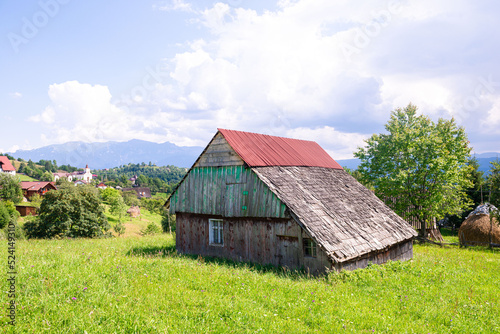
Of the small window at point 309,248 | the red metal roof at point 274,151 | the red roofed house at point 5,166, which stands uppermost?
the red roofed house at point 5,166

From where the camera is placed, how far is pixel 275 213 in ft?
48.4

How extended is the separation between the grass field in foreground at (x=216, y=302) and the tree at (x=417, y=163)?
1714 centimetres

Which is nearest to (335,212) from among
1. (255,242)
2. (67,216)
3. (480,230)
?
(255,242)

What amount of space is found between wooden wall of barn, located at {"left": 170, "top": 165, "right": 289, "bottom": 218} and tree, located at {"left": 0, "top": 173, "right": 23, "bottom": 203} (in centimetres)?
6581

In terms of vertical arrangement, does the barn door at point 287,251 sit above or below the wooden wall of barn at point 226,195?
below

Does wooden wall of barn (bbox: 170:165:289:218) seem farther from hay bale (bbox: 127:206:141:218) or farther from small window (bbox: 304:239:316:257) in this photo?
hay bale (bbox: 127:206:141:218)

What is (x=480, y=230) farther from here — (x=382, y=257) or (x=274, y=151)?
(x=274, y=151)

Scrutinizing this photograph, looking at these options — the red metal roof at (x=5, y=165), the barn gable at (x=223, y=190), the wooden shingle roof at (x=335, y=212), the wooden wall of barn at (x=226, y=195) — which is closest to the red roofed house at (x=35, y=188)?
the red metal roof at (x=5, y=165)

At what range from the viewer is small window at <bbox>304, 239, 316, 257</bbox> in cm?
1415

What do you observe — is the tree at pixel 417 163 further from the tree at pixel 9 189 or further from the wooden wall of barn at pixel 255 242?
the tree at pixel 9 189

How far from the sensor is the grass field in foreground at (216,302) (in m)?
6.88

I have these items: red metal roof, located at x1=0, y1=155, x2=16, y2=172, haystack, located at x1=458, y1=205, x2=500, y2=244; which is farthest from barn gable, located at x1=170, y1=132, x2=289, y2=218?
red metal roof, located at x1=0, y1=155, x2=16, y2=172

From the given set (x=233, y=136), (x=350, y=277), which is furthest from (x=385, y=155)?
(x=350, y=277)

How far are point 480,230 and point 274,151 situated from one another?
2331 centimetres
